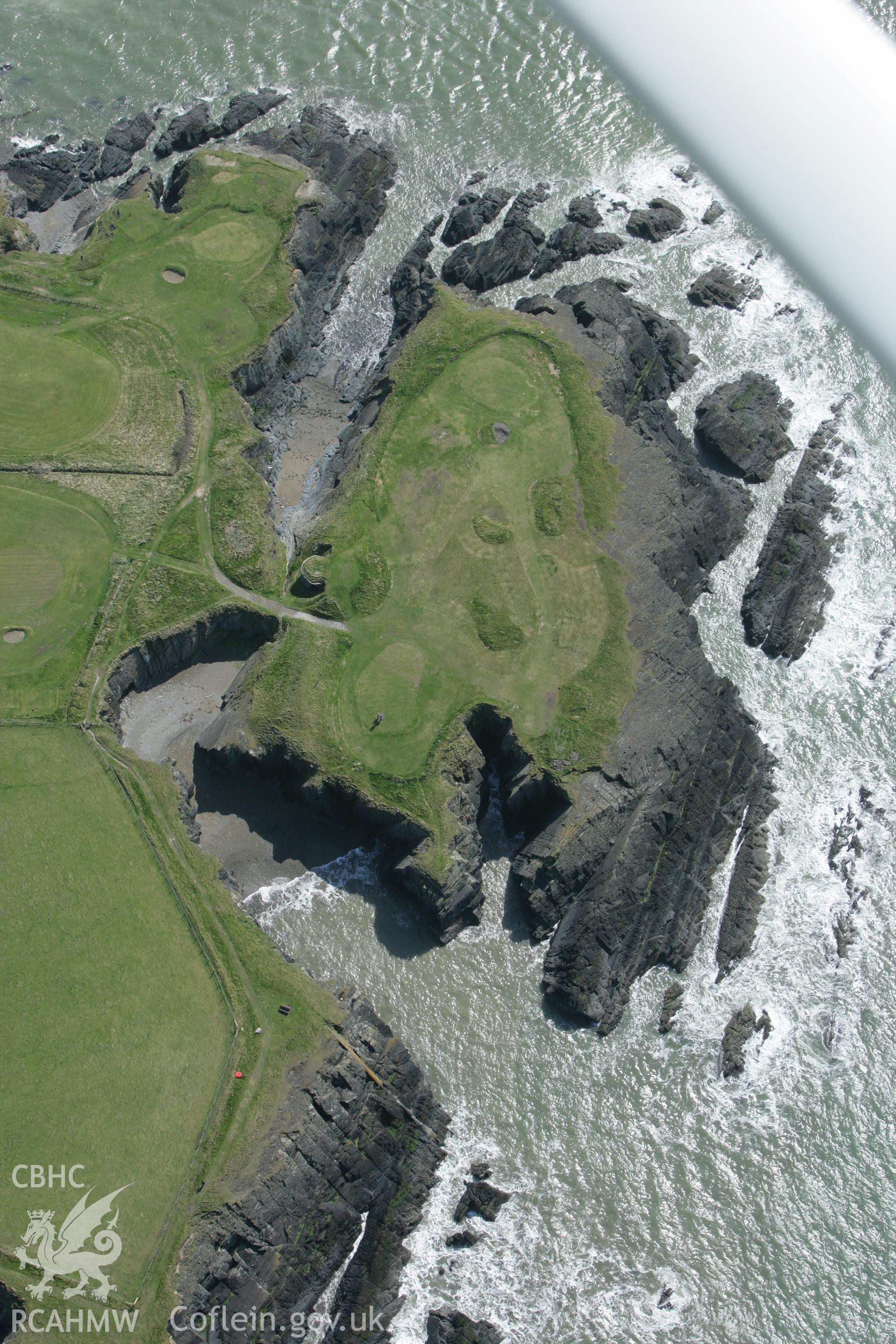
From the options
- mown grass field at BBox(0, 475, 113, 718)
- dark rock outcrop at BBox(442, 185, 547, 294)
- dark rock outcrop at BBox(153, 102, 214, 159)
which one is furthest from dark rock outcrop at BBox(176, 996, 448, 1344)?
dark rock outcrop at BBox(153, 102, 214, 159)

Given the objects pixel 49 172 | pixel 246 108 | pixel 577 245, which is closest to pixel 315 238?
pixel 246 108

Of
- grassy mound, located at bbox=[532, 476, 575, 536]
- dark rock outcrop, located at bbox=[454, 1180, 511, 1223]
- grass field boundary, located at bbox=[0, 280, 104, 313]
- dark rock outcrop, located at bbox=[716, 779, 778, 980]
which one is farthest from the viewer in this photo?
grass field boundary, located at bbox=[0, 280, 104, 313]

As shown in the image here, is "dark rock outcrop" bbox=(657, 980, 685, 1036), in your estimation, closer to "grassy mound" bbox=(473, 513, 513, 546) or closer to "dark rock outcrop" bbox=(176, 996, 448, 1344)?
"dark rock outcrop" bbox=(176, 996, 448, 1344)

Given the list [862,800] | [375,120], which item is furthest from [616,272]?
[862,800]

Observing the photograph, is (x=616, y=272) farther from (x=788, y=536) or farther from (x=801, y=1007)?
(x=801, y=1007)

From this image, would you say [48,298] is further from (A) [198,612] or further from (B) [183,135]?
(A) [198,612]

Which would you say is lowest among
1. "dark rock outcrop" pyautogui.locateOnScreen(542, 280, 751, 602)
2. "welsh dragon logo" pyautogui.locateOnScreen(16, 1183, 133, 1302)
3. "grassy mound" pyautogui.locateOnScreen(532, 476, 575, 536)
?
"welsh dragon logo" pyautogui.locateOnScreen(16, 1183, 133, 1302)

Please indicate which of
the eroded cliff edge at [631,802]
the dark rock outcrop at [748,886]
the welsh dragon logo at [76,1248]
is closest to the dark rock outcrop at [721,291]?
the eroded cliff edge at [631,802]
